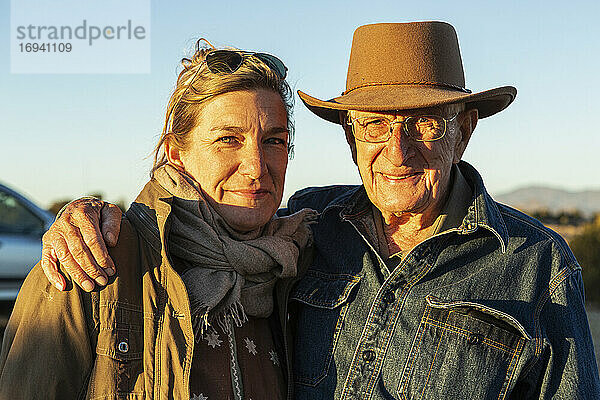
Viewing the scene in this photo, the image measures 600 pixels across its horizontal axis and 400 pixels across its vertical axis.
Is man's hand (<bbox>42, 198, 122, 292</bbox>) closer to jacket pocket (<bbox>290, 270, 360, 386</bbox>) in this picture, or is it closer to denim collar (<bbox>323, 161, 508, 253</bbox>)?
jacket pocket (<bbox>290, 270, 360, 386</bbox>)

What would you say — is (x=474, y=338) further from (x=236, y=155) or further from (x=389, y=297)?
(x=236, y=155)

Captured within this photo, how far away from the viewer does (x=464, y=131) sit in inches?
116

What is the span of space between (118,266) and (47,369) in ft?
1.29

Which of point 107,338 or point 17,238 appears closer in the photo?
point 107,338

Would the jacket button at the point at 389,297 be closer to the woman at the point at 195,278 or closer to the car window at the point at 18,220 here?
the woman at the point at 195,278

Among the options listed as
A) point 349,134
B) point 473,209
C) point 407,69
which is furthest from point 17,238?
point 473,209

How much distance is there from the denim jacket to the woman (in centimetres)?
24

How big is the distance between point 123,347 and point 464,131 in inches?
66.4

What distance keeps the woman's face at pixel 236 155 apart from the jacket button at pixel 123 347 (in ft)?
2.11

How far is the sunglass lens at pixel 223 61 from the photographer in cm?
260

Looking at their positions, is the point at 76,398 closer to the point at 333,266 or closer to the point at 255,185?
the point at 255,185

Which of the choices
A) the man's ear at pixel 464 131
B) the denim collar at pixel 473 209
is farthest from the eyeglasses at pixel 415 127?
the denim collar at pixel 473 209

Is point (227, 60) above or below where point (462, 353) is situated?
above

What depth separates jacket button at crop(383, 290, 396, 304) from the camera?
8.86 ft
